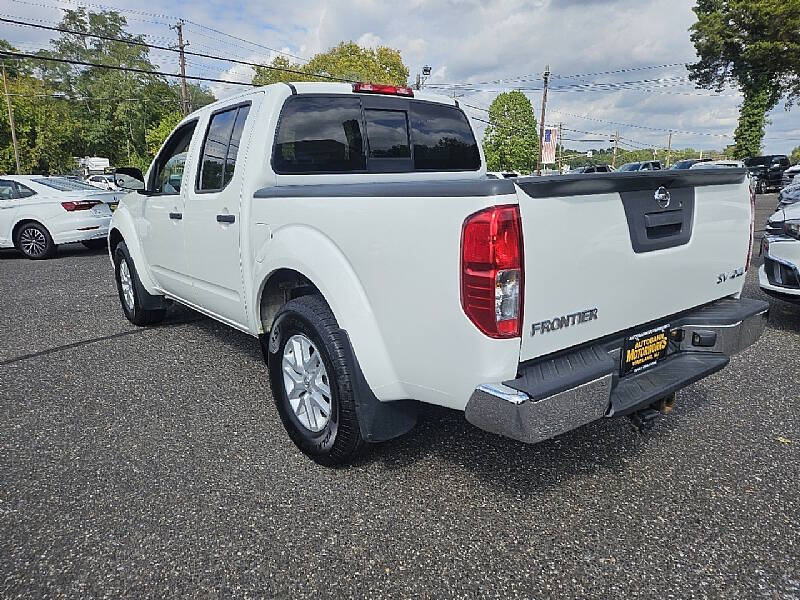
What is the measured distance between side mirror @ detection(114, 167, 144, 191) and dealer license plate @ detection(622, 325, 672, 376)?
4338mm

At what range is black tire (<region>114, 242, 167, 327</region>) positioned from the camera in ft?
17.6

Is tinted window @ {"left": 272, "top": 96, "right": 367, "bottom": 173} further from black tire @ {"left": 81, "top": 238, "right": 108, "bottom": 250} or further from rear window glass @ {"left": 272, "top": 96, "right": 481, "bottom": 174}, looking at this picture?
black tire @ {"left": 81, "top": 238, "right": 108, "bottom": 250}

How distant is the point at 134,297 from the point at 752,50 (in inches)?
1623

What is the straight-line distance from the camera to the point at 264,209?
123 inches

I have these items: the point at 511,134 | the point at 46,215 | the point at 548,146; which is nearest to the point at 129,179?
the point at 46,215

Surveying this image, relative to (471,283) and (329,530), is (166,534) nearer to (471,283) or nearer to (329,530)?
(329,530)

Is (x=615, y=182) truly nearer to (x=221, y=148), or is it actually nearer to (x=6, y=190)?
(x=221, y=148)

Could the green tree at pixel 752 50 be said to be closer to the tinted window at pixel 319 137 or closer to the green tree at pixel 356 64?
the green tree at pixel 356 64

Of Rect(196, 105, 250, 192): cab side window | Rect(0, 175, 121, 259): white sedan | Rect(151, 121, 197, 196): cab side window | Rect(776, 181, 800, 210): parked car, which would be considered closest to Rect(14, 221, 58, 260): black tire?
Rect(0, 175, 121, 259): white sedan

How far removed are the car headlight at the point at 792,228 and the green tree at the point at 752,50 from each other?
1463 inches

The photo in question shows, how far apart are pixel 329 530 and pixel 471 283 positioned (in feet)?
4.15

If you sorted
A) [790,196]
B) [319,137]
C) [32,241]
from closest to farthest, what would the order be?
[319,137], [790,196], [32,241]

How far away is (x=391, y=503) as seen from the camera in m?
2.60

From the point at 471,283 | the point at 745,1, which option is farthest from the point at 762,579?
the point at 745,1
